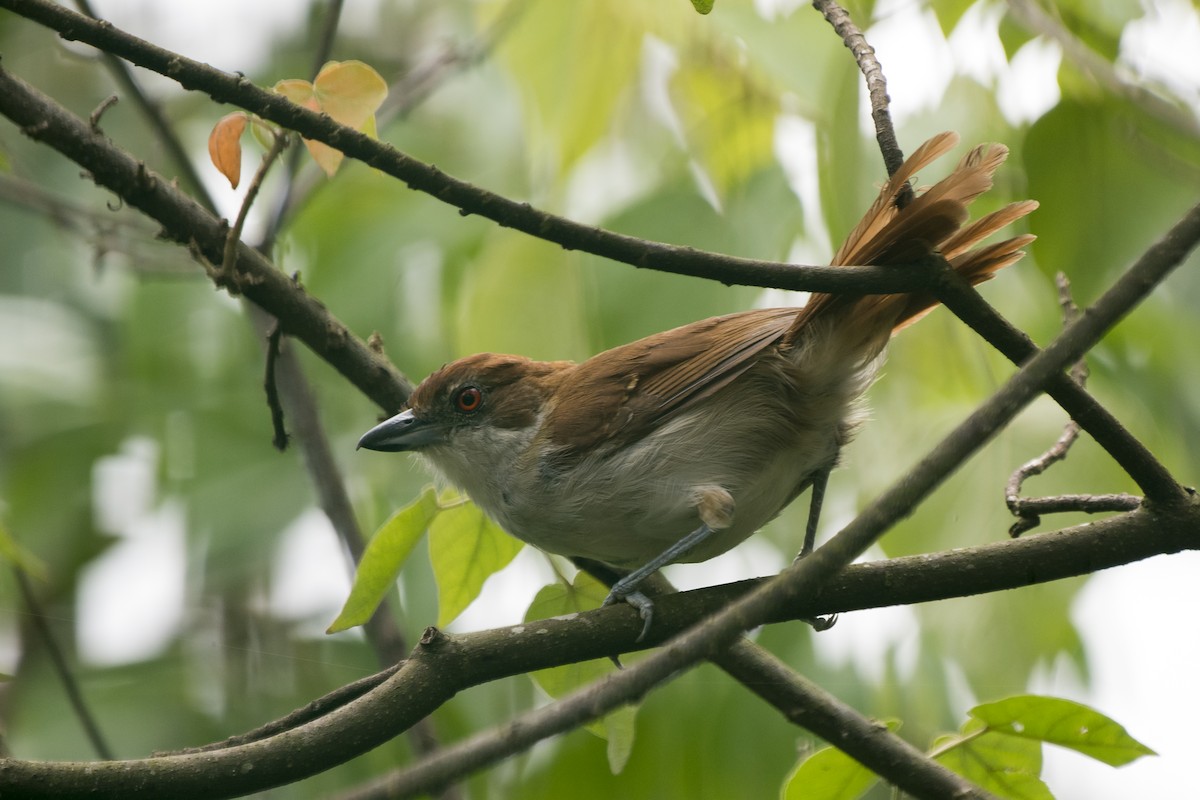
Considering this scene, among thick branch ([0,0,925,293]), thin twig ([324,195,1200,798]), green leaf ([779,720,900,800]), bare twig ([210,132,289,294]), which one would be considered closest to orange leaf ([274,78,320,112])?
bare twig ([210,132,289,294])

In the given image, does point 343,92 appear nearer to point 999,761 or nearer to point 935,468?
point 935,468

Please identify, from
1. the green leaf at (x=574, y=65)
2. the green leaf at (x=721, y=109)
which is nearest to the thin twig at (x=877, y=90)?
the green leaf at (x=574, y=65)

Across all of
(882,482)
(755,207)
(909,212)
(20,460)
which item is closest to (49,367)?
(20,460)

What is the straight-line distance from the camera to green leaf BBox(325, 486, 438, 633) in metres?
2.42

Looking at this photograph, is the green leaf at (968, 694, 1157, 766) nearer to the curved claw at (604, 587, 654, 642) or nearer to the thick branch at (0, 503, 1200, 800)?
the thick branch at (0, 503, 1200, 800)

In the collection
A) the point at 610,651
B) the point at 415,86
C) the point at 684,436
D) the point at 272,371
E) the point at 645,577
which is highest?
the point at 415,86

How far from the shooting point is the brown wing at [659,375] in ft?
10.1

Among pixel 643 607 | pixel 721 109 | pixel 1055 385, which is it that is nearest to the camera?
pixel 1055 385

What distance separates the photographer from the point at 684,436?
3.03m

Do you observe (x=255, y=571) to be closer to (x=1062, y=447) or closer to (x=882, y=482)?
(x=882, y=482)

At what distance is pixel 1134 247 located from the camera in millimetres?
2537

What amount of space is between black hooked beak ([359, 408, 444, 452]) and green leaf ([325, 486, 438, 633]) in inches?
29.4

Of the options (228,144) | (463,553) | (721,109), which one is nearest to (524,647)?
(463,553)

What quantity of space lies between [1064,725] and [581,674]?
3.39 ft
